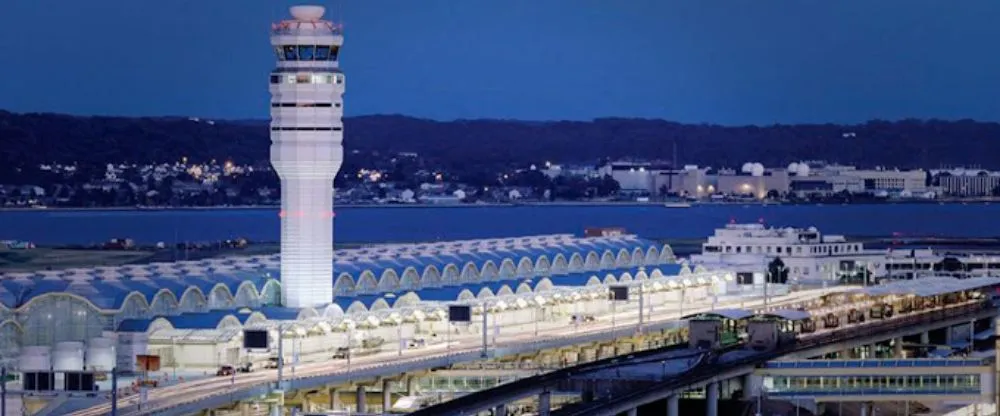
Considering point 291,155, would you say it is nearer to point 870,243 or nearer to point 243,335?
point 243,335

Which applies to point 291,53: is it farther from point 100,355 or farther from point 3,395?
point 3,395

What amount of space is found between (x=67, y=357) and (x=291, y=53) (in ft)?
65.7

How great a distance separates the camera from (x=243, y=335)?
78875 mm

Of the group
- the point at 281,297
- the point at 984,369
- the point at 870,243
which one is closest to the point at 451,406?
the point at 984,369

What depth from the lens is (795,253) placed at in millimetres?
143500

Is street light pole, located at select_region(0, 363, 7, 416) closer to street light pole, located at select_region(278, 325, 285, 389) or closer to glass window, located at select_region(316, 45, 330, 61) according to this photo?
street light pole, located at select_region(278, 325, 285, 389)

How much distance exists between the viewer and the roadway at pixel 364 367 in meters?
67.9

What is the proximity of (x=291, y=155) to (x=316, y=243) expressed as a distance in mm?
3579

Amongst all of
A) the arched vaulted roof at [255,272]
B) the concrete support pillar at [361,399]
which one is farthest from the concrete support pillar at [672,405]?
the arched vaulted roof at [255,272]

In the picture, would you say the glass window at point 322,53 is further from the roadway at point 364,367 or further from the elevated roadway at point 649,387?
the elevated roadway at point 649,387

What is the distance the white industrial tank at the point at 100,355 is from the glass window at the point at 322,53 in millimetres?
18353

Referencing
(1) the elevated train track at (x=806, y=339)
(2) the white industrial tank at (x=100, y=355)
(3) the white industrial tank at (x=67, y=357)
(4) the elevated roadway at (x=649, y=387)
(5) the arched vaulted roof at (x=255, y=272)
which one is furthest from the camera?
(5) the arched vaulted roof at (x=255, y=272)

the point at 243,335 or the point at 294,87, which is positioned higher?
the point at 294,87

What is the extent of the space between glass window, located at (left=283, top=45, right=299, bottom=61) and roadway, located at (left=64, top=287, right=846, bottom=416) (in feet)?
40.1
